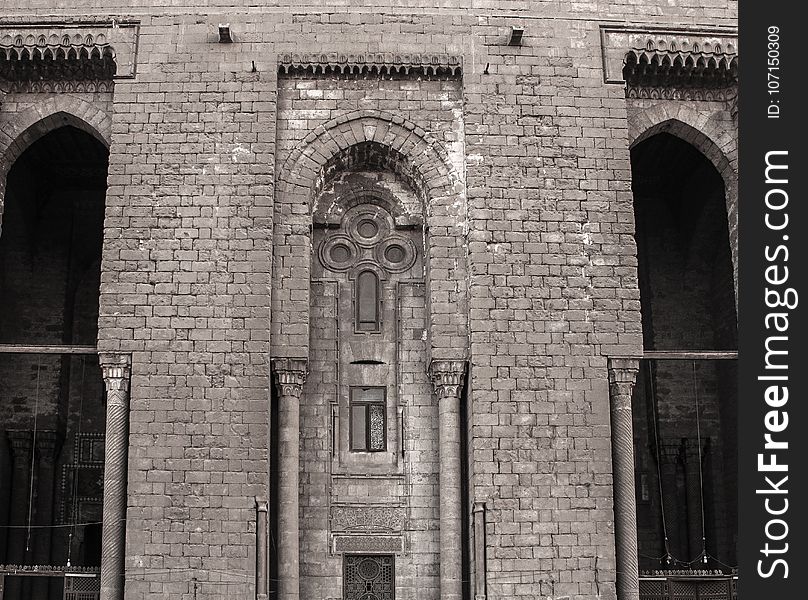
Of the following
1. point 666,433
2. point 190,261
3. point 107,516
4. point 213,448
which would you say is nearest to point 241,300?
point 190,261

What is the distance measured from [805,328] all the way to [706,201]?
25.3 feet

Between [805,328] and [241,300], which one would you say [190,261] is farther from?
[805,328]

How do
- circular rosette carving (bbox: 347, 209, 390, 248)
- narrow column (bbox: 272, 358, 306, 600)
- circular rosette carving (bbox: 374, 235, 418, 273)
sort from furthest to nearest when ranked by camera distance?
circular rosette carving (bbox: 347, 209, 390, 248), circular rosette carving (bbox: 374, 235, 418, 273), narrow column (bbox: 272, 358, 306, 600)

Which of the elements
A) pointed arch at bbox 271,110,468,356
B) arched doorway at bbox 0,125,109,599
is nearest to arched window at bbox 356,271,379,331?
pointed arch at bbox 271,110,468,356

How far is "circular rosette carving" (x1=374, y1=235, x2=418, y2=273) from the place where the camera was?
666 inches

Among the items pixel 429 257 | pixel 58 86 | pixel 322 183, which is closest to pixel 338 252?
pixel 322 183

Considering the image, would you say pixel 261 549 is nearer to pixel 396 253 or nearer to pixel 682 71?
pixel 396 253

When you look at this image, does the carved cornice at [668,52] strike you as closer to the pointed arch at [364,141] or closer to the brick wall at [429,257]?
the brick wall at [429,257]

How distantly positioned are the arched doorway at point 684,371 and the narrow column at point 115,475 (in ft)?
29.1

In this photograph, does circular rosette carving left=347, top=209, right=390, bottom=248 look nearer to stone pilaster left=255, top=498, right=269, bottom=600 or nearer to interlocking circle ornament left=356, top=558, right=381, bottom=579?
stone pilaster left=255, top=498, right=269, bottom=600

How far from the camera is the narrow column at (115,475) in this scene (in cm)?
1466

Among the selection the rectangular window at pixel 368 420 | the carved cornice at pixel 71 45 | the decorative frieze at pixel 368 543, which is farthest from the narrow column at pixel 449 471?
the carved cornice at pixel 71 45

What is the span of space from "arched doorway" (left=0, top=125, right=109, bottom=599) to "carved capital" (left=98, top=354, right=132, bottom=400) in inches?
150

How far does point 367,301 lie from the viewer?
54.9ft
